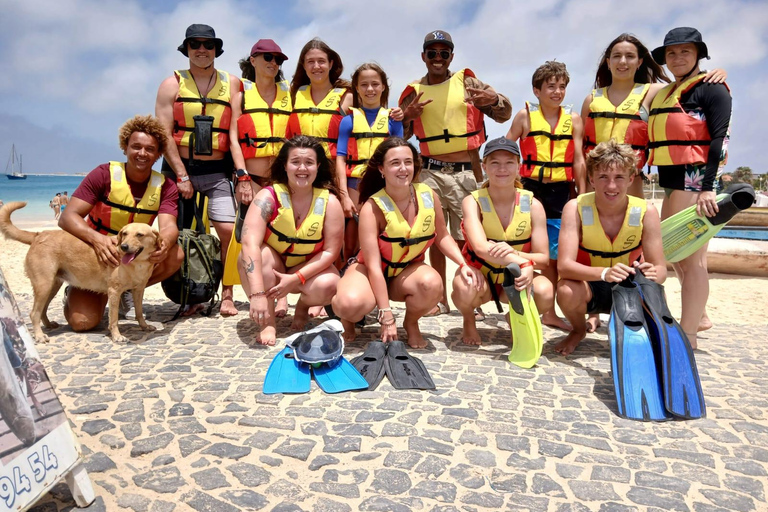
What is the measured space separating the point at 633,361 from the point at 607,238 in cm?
123

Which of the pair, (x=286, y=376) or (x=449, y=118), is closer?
(x=286, y=376)

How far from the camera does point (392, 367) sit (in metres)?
4.39

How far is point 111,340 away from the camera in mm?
5301

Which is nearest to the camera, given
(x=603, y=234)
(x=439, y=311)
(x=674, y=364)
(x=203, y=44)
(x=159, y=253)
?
(x=674, y=364)

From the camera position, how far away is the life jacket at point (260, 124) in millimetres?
6051

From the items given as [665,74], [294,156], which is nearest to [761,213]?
[665,74]

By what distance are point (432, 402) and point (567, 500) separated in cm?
129

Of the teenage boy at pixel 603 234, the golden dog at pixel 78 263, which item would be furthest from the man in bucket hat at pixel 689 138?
the golden dog at pixel 78 263

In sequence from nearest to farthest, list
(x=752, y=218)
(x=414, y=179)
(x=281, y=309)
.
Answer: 1. (x=414, y=179)
2. (x=281, y=309)
3. (x=752, y=218)

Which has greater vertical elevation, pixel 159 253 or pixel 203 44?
pixel 203 44

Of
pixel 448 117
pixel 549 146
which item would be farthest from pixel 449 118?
pixel 549 146

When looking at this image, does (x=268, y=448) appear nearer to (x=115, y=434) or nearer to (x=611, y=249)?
(x=115, y=434)

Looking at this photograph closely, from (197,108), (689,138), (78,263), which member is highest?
(197,108)

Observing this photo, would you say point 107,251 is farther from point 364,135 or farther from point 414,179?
point 414,179
